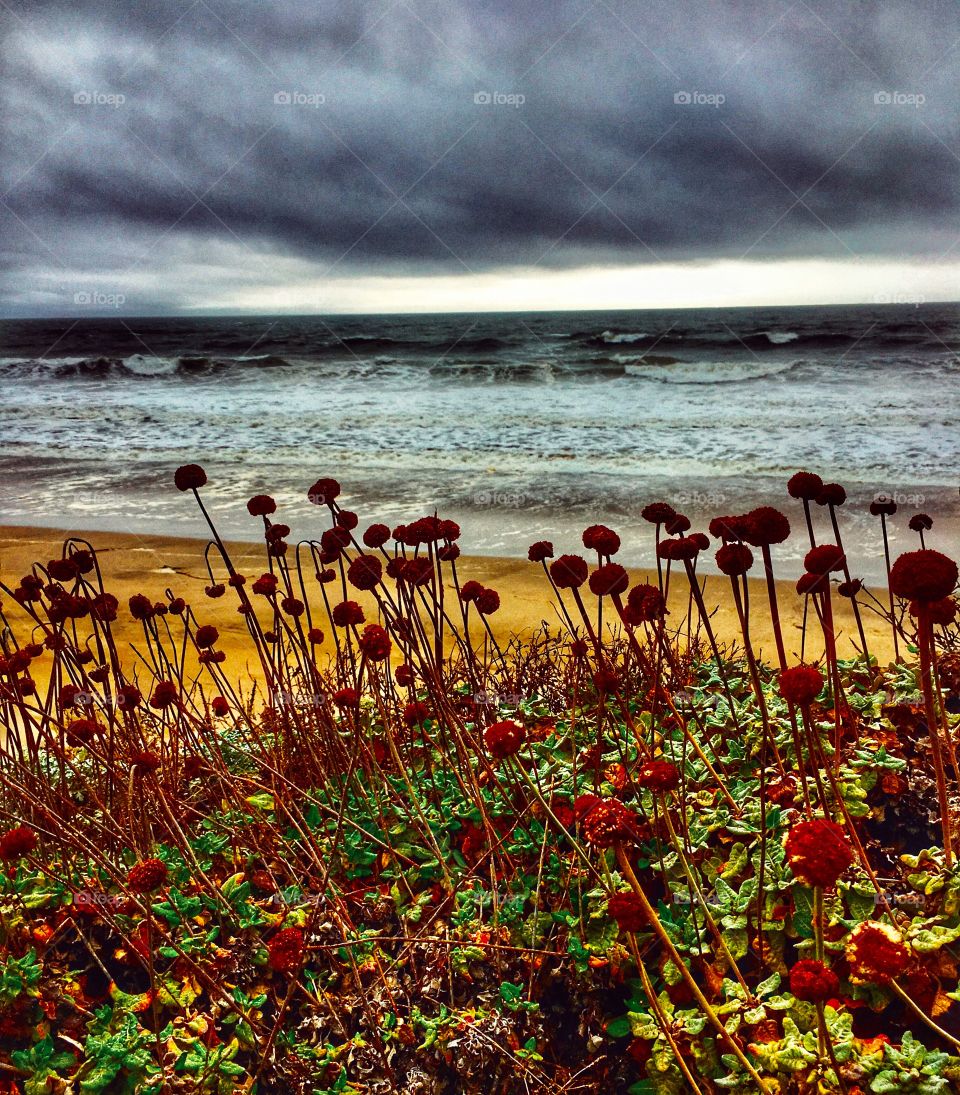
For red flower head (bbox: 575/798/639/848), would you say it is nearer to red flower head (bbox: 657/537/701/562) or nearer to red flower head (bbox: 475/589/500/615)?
red flower head (bbox: 657/537/701/562)

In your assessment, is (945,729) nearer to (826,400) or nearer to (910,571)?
(910,571)

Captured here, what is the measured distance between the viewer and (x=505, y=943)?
2.16m

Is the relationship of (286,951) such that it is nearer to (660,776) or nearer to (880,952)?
(660,776)

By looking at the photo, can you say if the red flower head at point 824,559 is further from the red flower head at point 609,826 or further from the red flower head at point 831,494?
the red flower head at point 609,826

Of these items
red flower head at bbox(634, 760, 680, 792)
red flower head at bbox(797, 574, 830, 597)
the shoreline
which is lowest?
the shoreline

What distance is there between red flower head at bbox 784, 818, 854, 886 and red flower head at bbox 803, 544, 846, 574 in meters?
0.75

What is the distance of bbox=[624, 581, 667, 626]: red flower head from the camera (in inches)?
85.6

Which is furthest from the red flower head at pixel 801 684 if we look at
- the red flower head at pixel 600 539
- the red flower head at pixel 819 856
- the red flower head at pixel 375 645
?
the red flower head at pixel 375 645

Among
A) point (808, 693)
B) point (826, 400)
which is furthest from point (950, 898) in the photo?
point (826, 400)

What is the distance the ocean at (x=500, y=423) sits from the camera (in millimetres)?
10766

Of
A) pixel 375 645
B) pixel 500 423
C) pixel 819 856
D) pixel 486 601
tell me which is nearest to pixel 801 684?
pixel 819 856

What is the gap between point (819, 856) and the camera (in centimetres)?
123

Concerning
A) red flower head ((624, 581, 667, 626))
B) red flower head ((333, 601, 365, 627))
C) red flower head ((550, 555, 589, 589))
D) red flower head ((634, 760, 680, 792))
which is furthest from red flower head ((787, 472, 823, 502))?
red flower head ((333, 601, 365, 627))

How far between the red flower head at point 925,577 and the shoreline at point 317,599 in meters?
2.42
